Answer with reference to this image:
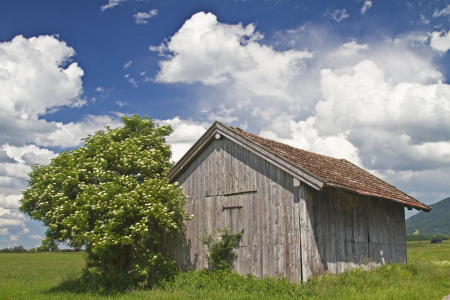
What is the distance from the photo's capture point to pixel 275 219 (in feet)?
43.7

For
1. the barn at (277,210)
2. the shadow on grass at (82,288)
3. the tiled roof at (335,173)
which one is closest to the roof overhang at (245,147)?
the barn at (277,210)

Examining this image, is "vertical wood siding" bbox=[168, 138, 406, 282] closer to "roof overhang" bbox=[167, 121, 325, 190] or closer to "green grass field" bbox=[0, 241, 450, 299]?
"roof overhang" bbox=[167, 121, 325, 190]

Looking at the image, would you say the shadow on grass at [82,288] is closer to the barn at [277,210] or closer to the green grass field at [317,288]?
the green grass field at [317,288]

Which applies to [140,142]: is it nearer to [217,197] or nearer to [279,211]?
[217,197]

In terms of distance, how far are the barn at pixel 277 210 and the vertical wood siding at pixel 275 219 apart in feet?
0.11

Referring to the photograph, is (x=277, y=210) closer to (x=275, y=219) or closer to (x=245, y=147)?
(x=275, y=219)

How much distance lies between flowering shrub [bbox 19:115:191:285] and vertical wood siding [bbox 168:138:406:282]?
1092mm

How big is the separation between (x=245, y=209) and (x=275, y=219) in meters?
1.50

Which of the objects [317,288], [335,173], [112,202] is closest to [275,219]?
[317,288]

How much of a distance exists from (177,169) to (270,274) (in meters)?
6.78

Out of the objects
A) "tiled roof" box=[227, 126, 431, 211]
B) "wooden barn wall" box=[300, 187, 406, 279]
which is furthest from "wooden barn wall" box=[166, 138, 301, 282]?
"tiled roof" box=[227, 126, 431, 211]

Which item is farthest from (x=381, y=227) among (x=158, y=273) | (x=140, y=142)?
(x=140, y=142)

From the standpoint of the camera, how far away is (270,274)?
1296cm

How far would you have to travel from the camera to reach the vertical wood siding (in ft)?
41.3
